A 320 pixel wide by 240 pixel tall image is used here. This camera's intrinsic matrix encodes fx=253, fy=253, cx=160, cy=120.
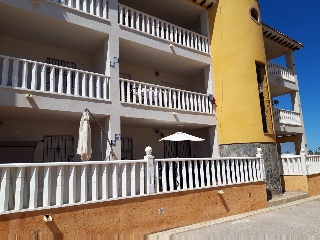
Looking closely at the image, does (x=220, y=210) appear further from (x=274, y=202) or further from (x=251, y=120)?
(x=251, y=120)

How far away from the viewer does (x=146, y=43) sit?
12328 mm

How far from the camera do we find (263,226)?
27.7ft

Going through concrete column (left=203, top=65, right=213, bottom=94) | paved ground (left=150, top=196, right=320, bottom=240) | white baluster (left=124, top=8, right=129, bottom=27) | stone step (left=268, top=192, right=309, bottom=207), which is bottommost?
paved ground (left=150, top=196, right=320, bottom=240)

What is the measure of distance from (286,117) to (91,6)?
49.3ft

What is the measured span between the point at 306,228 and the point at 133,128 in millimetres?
9247

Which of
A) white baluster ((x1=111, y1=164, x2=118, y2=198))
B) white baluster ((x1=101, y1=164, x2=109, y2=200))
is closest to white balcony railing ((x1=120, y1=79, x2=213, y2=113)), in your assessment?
white baluster ((x1=111, y1=164, x2=118, y2=198))

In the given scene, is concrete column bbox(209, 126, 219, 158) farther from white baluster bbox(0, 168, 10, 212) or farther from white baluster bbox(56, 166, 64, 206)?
white baluster bbox(0, 168, 10, 212)

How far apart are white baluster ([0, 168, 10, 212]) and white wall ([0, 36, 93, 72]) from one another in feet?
22.7

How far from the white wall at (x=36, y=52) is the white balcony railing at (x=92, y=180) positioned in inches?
271

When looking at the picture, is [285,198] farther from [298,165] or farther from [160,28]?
[160,28]

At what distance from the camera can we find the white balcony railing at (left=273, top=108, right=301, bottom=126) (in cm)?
1741

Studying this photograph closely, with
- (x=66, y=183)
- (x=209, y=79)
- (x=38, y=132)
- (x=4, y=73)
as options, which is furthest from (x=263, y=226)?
(x=4, y=73)

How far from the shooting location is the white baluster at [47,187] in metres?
6.05

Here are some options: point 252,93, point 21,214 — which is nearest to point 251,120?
point 252,93
